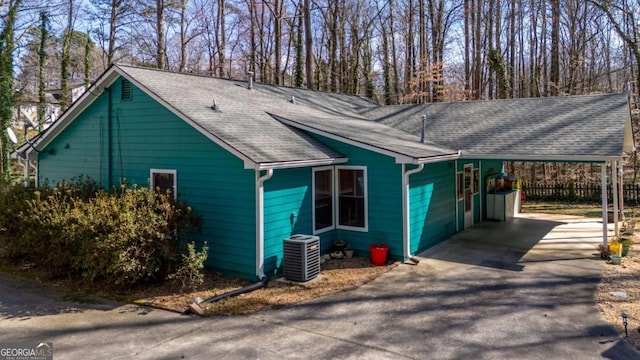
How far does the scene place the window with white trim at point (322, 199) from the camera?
30.5 feet

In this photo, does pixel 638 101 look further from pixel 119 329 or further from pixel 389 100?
pixel 119 329

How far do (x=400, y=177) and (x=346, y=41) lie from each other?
2288cm

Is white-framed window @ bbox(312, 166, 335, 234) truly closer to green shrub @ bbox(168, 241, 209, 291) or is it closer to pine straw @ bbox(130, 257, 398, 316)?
pine straw @ bbox(130, 257, 398, 316)

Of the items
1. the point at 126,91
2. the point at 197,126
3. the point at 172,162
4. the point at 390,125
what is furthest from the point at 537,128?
the point at 126,91

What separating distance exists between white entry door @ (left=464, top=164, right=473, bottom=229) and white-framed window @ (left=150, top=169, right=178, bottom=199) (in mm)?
7791

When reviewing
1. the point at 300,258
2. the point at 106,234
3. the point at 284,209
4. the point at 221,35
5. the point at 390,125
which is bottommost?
the point at 300,258

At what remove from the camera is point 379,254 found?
894 centimetres

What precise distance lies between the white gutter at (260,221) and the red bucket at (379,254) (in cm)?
233

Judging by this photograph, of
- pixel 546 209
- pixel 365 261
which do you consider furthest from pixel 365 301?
pixel 546 209

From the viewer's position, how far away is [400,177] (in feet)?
29.4

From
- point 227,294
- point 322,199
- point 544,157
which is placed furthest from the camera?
point 544,157

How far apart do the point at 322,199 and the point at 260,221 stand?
6.80 feet

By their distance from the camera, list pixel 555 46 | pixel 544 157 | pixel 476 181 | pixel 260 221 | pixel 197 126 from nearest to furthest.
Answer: pixel 260 221, pixel 197 126, pixel 544 157, pixel 476 181, pixel 555 46

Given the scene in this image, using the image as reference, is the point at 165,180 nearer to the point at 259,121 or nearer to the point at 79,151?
the point at 259,121
